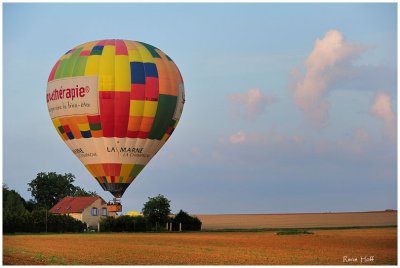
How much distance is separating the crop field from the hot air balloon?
558cm

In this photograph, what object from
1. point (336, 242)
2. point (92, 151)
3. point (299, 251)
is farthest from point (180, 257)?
point (336, 242)

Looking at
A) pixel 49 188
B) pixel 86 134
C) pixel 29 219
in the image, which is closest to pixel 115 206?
pixel 86 134

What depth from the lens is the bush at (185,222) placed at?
3583 inches

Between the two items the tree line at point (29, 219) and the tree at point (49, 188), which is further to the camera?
the tree at point (49, 188)

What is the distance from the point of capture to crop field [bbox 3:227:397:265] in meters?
46.0

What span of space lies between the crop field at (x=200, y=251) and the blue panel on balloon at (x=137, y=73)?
11412 mm

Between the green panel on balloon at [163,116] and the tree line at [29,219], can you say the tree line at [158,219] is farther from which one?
the green panel on balloon at [163,116]

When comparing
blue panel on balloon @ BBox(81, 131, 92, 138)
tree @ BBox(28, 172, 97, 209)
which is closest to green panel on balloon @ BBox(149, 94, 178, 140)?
blue panel on balloon @ BBox(81, 131, 92, 138)

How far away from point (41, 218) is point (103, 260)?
3735 centimetres

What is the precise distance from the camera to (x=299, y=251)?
53.5 meters

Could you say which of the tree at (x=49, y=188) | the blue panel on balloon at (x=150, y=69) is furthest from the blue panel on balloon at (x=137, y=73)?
the tree at (x=49, y=188)

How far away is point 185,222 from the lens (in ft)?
300

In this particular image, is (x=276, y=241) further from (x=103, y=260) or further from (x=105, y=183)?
(x=103, y=260)
